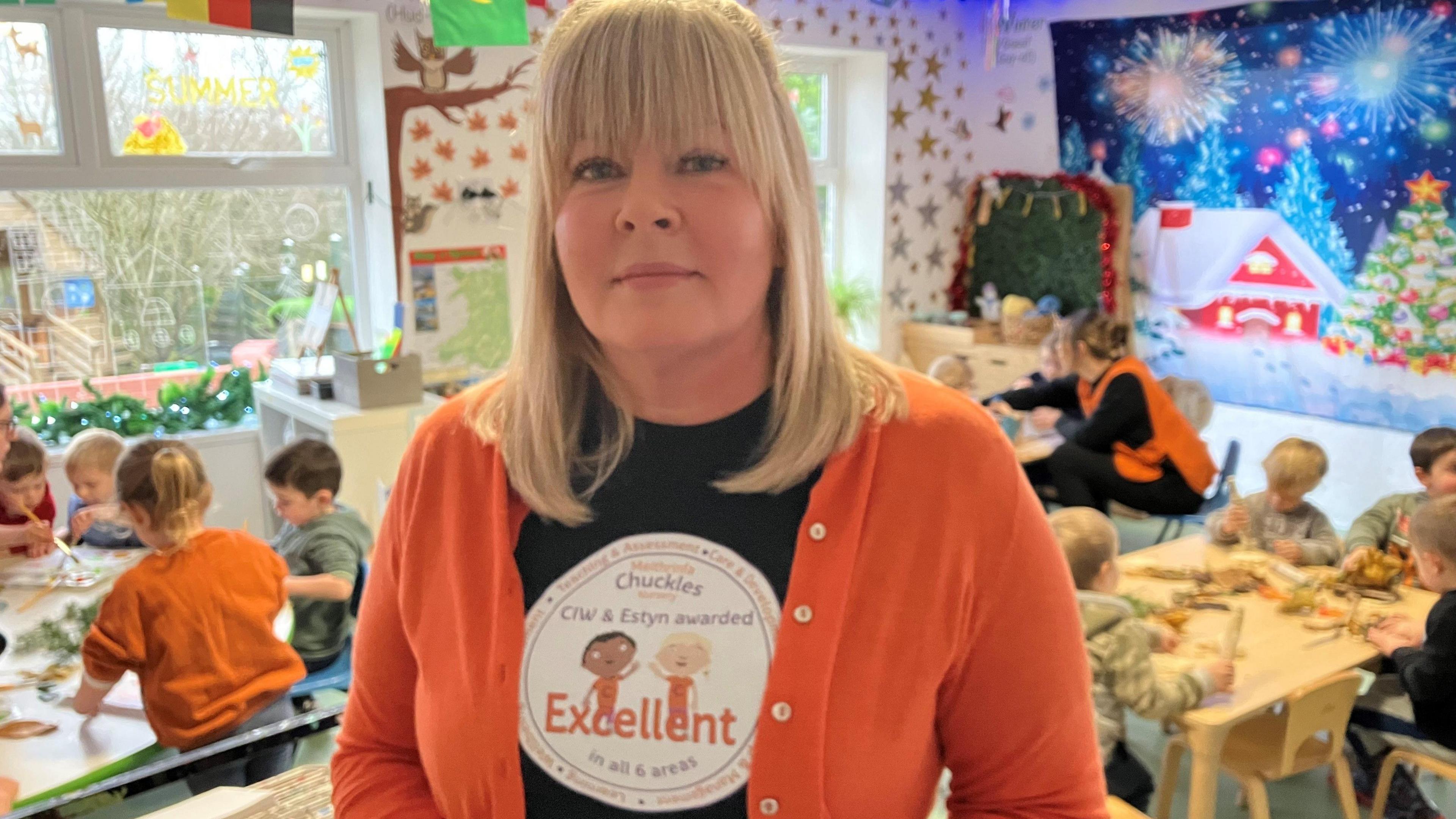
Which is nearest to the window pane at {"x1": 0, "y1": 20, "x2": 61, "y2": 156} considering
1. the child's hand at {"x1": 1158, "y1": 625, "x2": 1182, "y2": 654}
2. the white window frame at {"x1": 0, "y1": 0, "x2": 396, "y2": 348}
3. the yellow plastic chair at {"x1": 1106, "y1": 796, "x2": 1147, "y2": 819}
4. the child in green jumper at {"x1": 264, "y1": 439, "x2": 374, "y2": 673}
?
the white window frame at {"x1": 0, "y1": 0, "x2": 396, "y2": 348}

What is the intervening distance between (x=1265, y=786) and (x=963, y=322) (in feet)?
11.2

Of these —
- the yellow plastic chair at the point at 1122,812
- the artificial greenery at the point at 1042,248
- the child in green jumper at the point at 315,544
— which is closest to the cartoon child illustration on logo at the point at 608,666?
the yellow plastic chair at the point at 1122,812

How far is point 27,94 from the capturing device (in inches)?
150

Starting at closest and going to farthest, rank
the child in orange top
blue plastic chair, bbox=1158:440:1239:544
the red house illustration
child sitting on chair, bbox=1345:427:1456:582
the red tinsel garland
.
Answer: the child in orange top
child sitting on chair, bbox=1345:427:1456:582
blue plastic chair, bbox=1158:440:1239:544
the red house illustration
the red tinsel garland

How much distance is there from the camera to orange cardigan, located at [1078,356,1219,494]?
4340 mm

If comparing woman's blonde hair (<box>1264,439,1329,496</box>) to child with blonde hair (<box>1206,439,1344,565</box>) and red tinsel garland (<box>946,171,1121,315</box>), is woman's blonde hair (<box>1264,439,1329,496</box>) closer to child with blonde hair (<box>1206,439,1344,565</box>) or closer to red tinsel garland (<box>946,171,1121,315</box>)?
child with blonde hair (<box>1206,439,1344,565</box>)

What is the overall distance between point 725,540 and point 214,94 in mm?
3910

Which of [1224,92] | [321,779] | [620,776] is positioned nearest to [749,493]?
[620,776]

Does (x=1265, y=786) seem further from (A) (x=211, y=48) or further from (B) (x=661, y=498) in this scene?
(A) (x=211, y=48)

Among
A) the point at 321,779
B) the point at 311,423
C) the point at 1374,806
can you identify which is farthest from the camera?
the point at 311,423

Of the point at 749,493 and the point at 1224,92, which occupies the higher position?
the point at 1224,92

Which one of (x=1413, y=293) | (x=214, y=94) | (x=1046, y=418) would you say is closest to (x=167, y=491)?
(x=214, y=94)

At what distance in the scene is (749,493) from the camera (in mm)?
962

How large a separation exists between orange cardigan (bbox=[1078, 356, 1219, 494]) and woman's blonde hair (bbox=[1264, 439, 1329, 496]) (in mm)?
1235
